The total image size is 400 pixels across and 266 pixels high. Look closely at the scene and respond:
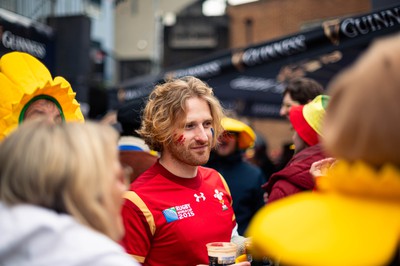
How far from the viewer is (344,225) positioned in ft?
4.21

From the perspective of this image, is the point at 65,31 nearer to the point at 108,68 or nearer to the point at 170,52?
the point at 108,68

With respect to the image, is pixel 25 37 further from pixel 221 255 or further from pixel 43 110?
pixel 221 255

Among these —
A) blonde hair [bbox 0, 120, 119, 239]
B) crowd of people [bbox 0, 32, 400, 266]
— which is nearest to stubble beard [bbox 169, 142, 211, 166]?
crowd of people [bbox 0, 32, 400, 266]

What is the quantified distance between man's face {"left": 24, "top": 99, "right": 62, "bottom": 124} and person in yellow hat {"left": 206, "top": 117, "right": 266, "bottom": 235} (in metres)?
2.24

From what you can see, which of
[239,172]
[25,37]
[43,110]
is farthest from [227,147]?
[25,37]

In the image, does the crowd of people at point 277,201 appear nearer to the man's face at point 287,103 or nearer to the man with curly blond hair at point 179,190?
the man with curly blond hair at point 179,190

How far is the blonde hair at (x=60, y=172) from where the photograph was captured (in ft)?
5.09

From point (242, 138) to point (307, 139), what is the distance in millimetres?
2032

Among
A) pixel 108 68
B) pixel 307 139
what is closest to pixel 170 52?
pixel 108 68

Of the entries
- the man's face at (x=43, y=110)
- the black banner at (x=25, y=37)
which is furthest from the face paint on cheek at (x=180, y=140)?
the black banner at (x=25, y=37)

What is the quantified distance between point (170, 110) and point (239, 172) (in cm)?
218

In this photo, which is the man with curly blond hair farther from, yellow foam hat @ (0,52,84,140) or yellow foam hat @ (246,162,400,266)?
yellow foam hat @ (246,162,400,266)

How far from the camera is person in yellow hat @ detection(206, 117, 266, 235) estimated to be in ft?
16.3

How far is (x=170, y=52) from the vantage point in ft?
86.8
